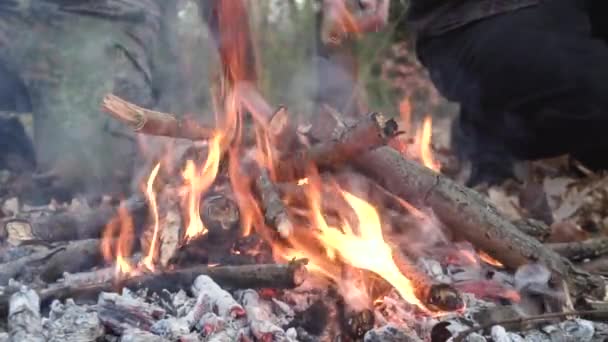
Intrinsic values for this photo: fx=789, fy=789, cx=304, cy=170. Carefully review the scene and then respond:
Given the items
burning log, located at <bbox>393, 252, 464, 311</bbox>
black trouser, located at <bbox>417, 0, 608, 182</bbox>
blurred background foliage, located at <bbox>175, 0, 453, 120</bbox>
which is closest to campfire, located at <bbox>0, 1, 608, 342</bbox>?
burning log, located at <bbox>393, 252, 464, 311</bbox>

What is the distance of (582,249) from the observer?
2.52 meters

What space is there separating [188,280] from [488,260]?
2.77 feet

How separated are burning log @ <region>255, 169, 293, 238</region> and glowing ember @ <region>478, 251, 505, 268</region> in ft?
1.86

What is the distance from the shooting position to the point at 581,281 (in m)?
2.12

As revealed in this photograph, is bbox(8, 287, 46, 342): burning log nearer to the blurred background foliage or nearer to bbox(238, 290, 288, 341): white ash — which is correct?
bbox(238, 290, 288, 341): white ash

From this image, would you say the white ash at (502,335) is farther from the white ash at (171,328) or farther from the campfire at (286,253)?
the white ash at (171,328)

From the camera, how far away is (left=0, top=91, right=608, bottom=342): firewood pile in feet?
6.13

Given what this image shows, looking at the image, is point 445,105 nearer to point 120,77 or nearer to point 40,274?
point 120,77

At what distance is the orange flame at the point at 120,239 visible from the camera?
226 centimetres

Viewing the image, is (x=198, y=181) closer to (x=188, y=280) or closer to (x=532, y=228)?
(x=188, y=280)

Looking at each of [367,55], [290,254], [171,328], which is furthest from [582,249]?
[367,55]

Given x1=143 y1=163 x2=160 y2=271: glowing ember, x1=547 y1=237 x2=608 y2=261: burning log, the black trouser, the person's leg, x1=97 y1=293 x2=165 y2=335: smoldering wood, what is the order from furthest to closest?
the person's leg
the black trouser
x1=547 y1=237 x2=608 y2=261: burning log
x1=143 y1=163 x2=160 y2=271: glowing ember
x1=97 y1=293 x2=165 y2=335: smoldering wood

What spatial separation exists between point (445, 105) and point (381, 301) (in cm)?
368

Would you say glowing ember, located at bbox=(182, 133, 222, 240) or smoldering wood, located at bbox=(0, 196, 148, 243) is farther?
smoldering wood, located at bbox=(0, 196, 148, 243)
